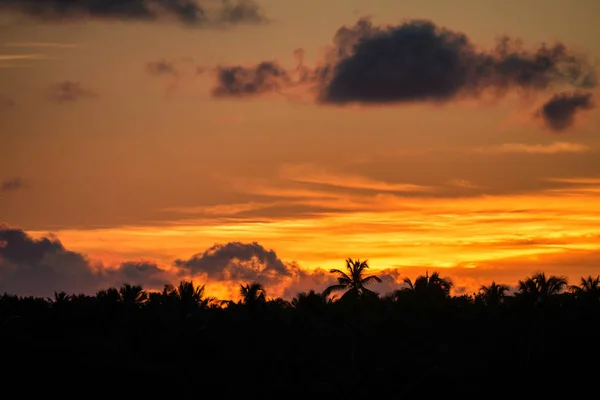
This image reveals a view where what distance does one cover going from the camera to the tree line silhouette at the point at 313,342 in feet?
284

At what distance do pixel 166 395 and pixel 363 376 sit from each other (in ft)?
64.7

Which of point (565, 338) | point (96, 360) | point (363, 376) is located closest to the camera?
point (96, 360)

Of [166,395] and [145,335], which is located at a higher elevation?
[145,335]

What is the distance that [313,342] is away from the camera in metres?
93.8

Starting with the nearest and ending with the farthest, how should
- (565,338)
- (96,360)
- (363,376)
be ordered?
1. (96,360)
2. (363,376)
3. (565,338)

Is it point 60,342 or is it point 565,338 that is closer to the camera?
point 60,342

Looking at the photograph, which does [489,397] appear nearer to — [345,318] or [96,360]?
[345,318]

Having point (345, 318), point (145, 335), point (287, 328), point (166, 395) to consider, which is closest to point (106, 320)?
point (145, 335)

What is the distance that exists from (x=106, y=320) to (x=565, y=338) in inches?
1906

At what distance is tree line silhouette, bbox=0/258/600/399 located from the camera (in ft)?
284

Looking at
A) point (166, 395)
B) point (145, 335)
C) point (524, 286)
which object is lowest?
point (166, 395)

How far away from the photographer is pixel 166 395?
85.4 m

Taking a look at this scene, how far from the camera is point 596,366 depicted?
313 ft

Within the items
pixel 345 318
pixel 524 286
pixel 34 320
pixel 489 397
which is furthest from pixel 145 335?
pixel 524 286
